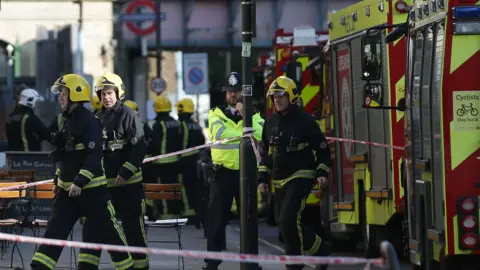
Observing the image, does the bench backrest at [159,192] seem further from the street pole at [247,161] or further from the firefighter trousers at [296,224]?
the firefighter trousers at [296,224]

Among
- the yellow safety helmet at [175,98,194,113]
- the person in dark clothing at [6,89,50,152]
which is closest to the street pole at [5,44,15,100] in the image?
the yellow safety helmet at [175,98,194,113]

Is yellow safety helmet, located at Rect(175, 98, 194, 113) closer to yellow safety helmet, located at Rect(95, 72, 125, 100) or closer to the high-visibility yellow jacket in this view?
the high-visibility yellow jacket

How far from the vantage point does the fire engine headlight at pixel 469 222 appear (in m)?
11.5

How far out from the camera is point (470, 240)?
11539 mm

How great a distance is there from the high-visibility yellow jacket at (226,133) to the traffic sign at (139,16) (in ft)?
57.6

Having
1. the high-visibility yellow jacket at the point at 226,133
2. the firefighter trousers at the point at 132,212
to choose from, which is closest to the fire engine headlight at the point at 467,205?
the firefighter trousers at the point at 132,212

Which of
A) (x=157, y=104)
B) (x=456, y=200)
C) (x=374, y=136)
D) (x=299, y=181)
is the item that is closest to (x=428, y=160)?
(x=456, y=200)

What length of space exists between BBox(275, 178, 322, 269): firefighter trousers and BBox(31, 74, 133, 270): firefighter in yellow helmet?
2.00 metres

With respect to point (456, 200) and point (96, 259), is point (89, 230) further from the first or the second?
point (456, 200)

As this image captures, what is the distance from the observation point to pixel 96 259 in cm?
1302

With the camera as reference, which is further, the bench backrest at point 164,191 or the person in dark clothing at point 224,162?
the bench backrest at point 164,191

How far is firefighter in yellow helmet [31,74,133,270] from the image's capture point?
12.7 metres

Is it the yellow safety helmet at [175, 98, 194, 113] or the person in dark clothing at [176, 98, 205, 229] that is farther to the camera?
the yellow safety helmet at [175, 98, 194, 113]

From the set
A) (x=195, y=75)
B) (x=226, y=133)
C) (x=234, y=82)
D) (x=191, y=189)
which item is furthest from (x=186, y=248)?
(x=195, y=75)
